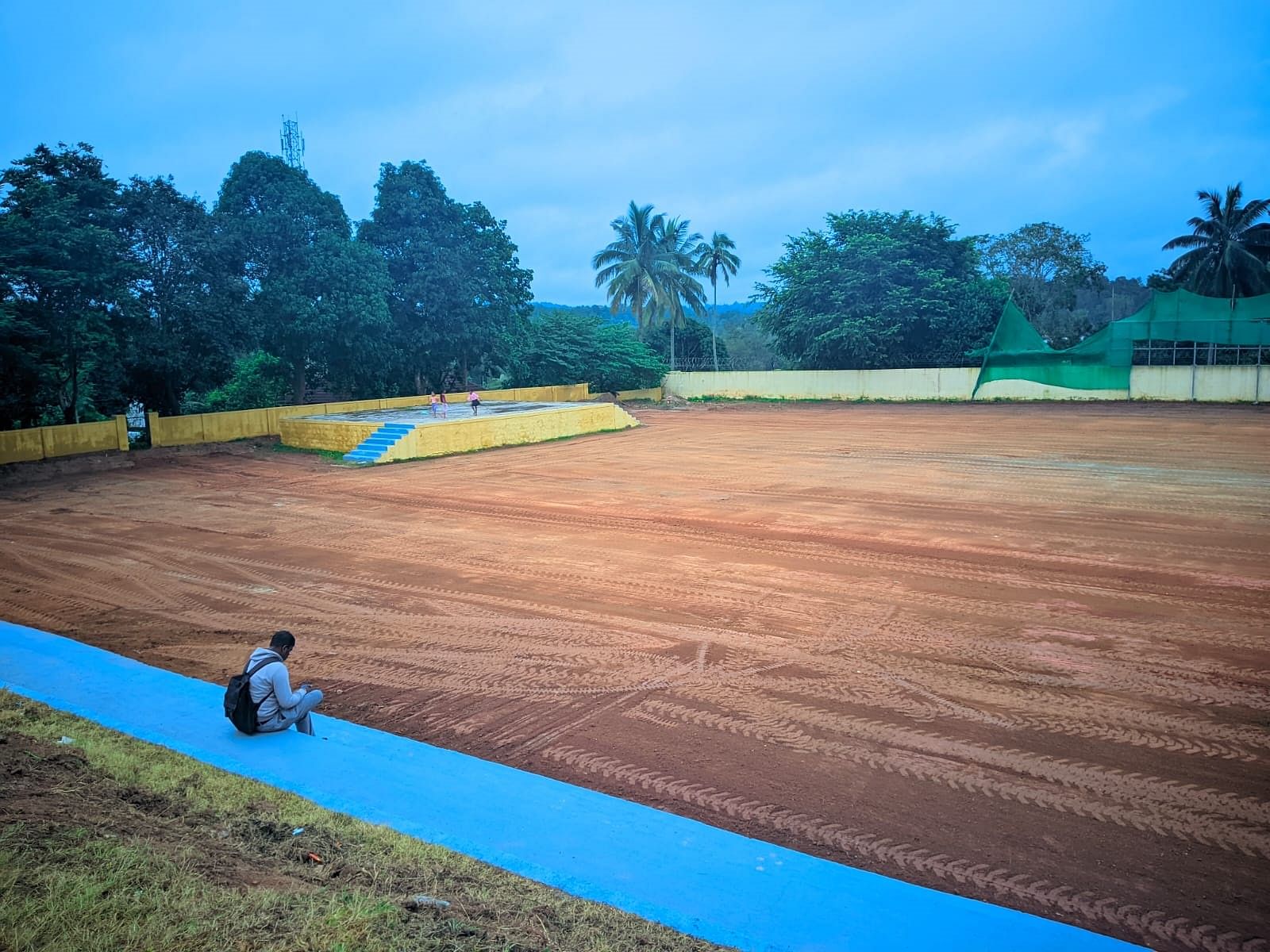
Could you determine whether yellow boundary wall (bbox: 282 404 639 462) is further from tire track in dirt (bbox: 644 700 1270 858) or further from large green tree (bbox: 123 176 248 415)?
tire track in dirt (bbox: 644 700 1270 858)

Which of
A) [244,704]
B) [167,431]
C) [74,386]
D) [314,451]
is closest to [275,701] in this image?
[244,704]

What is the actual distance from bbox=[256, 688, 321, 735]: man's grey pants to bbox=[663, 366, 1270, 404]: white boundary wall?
119ft

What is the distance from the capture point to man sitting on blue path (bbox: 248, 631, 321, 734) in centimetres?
575

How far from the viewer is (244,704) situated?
5777 mm

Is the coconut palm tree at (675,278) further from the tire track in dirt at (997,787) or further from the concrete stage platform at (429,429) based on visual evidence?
the tire track in dirt at (997,787)

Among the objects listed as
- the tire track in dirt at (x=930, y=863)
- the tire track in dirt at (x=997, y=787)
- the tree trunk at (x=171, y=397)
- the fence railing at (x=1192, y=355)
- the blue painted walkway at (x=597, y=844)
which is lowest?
the tire track in dirt at (x=930, y=863)

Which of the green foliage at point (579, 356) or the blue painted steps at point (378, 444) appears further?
the green foliage at point (579, 356)

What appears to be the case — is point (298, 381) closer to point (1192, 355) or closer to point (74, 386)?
point (74, 386)

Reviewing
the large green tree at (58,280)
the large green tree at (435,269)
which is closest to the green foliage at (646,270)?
the large green tree at (435,269)

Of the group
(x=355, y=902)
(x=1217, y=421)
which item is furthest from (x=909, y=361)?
(x=355, y=902)

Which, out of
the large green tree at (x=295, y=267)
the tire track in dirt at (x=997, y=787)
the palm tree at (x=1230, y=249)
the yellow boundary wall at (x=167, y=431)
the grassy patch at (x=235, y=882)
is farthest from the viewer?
the palm tree at (x=1230, y=249)

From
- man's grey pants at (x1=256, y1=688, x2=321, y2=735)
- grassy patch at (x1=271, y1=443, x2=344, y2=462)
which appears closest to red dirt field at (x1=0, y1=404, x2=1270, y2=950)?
man's grey pants at (x1=256, y1=688, x2=321, y2=735)

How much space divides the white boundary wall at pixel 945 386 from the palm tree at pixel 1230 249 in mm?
9282

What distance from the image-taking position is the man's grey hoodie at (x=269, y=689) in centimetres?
575
